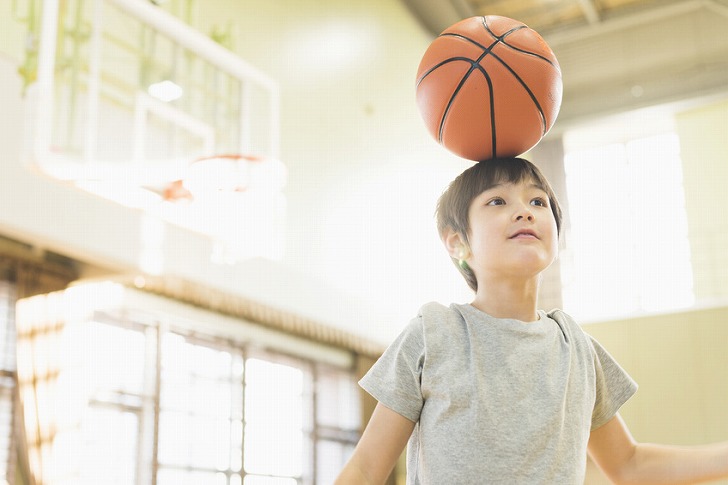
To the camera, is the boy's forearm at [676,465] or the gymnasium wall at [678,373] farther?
the gymnasium wall at [678,373]

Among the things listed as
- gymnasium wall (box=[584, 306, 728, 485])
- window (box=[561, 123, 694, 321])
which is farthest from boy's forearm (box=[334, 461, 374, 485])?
window (box=[561, 123, 694, 321])

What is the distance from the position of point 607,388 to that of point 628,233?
7.28 meters

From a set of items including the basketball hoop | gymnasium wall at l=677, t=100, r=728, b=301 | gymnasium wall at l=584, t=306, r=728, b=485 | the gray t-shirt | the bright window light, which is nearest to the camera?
the gray t-shirt

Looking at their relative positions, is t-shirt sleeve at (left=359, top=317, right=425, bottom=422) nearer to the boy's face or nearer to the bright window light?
the boy's face

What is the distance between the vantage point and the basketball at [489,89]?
1413 millimetres

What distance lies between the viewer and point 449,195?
1396mm

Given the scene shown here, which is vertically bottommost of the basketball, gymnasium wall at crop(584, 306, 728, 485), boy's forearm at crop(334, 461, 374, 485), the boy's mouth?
boy's forearm at crop(334, 461, 374, 485)

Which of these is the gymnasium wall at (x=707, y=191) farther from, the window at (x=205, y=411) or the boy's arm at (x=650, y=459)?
the boy's arm at (x=650, y=459)

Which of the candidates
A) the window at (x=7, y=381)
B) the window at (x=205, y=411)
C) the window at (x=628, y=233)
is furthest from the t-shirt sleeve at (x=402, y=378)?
the window at (x=628, y=233)

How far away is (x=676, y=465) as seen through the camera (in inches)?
52.8

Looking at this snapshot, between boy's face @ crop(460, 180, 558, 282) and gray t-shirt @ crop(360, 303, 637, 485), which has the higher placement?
boy's face @ crop(460, 180, 558, 282)

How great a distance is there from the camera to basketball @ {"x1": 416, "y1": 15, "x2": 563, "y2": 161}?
55.6 inches

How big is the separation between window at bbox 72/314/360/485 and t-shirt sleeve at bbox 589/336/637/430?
3938 millimetres

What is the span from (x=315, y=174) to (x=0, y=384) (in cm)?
290
